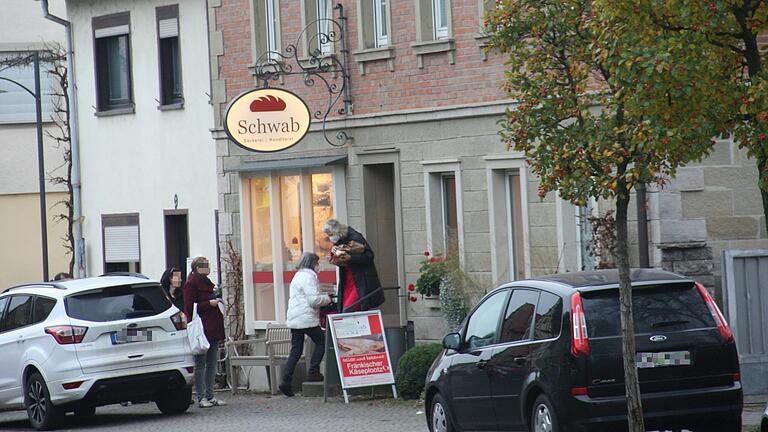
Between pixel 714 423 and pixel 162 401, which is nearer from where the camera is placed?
pixel 714 423

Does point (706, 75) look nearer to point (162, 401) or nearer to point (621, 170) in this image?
point (621, 170)

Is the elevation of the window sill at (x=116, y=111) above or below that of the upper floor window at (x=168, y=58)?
below

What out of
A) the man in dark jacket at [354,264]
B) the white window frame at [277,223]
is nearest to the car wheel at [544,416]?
the man in dark jacket at [354,264]

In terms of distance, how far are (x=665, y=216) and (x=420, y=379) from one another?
11.8 ft

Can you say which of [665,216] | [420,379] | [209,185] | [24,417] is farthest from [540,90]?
[209,185]

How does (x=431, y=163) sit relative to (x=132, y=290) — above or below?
above

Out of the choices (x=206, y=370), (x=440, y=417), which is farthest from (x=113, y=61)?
(x=440, y=417)

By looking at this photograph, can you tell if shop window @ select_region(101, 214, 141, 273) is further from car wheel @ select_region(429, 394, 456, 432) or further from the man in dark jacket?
car wheel @ select_region(429, 394, 456, 432)

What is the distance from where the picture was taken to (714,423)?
40.2ft

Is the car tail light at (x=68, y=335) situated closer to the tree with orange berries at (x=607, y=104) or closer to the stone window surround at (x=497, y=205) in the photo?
the stone window surround at (x=497, y=205)

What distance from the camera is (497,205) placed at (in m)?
20.5

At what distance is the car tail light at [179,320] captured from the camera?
738 inches

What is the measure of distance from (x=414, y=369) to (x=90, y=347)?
154 inches

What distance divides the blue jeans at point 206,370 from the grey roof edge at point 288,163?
400 cm
